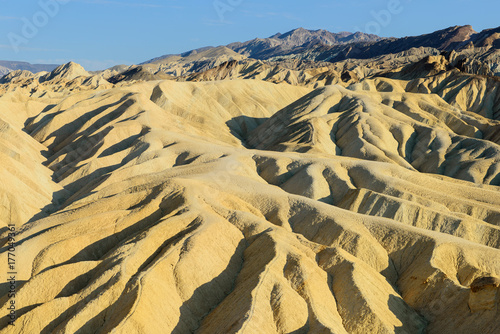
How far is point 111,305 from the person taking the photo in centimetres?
3478

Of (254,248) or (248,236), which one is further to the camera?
(248,236)

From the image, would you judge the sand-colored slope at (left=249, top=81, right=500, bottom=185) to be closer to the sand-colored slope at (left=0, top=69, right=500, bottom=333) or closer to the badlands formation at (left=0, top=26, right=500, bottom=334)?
the badlands formation at (left=0, top=26, right=500, bottom=334)

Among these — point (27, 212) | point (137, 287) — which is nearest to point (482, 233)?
point (137, 287)

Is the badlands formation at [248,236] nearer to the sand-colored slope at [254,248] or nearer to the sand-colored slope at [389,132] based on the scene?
the sand-colored slope at [254,248]

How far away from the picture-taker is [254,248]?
140ft

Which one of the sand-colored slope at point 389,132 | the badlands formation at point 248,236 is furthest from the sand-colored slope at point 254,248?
the sand-colored slope at point 389,132

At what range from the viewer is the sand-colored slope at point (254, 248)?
34.4m

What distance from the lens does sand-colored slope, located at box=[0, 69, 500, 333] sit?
34.4m

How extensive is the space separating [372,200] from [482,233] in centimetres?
1184

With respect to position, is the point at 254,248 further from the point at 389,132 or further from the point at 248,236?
the point at 389,132

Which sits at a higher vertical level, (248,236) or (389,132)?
(248,236)

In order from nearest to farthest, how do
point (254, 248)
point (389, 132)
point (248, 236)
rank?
point (254, 248)
point (248, 236)
point (389, 132)

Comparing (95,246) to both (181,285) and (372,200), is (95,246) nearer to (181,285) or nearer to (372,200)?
(181,285)

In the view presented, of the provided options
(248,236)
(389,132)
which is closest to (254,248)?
(248,236)
